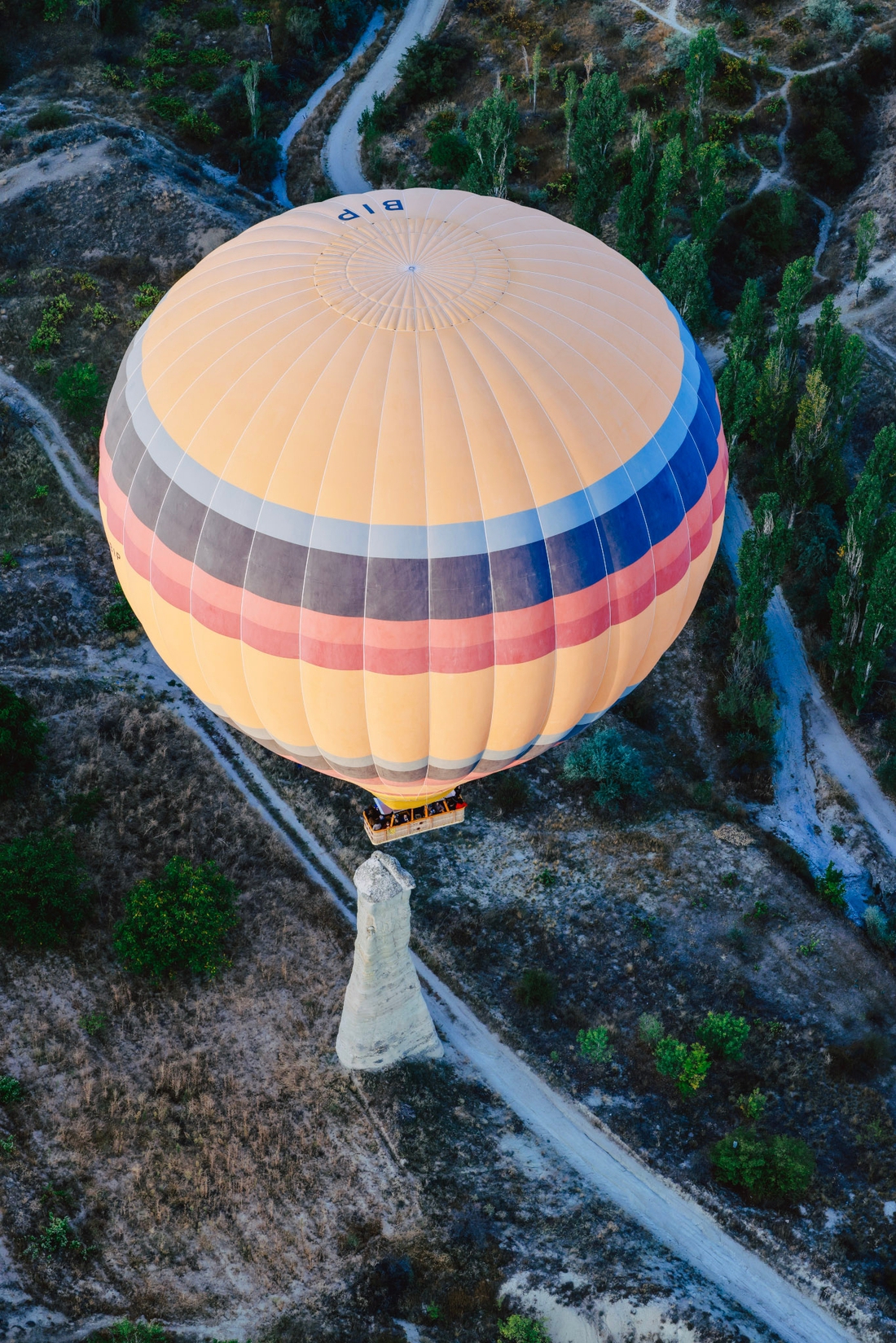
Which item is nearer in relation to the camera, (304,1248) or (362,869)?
(362,869)

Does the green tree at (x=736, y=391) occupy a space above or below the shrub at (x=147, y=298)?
below

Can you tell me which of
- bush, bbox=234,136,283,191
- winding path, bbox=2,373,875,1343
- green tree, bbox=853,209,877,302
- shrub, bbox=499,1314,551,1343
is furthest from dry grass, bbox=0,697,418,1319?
bush, bbox=234,136,283,191

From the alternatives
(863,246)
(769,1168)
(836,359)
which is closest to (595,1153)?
(769,1168)

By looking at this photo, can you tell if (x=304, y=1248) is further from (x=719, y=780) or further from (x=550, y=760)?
(x=719, y=780)

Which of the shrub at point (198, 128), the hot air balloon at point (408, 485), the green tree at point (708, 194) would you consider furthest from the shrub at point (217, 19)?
the hot air balloon at point (408, 485)

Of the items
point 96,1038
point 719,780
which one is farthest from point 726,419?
point 96,1038

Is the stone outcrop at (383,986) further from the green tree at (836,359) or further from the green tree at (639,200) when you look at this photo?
the green tree at (639,200)
